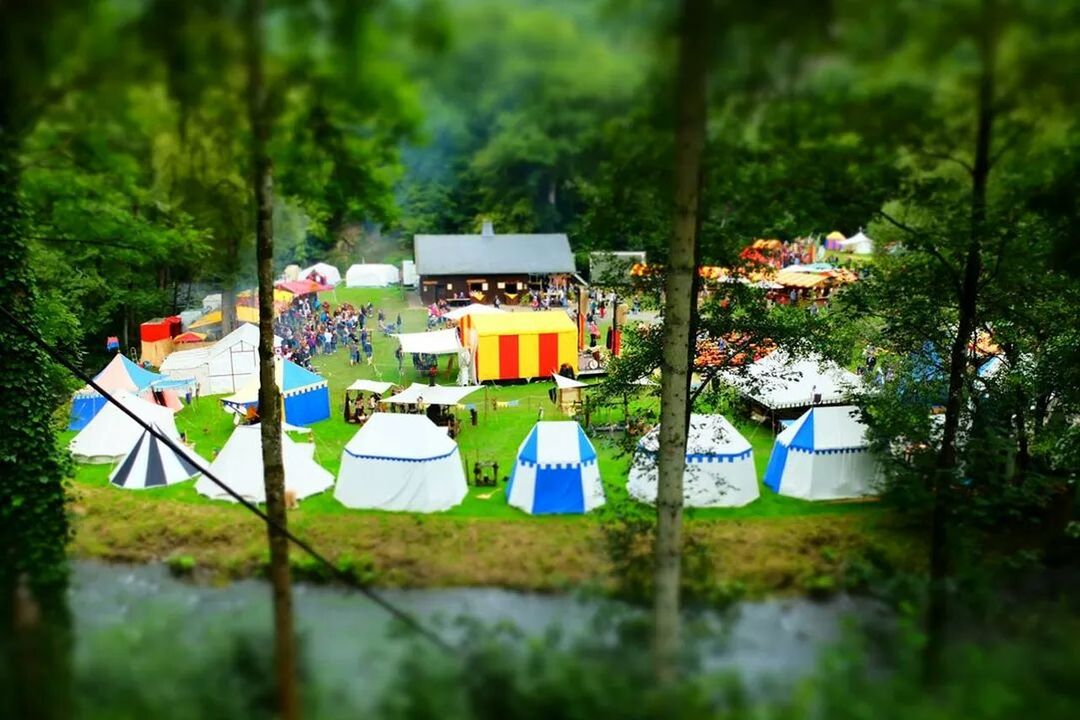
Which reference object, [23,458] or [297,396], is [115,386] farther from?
[23,458]

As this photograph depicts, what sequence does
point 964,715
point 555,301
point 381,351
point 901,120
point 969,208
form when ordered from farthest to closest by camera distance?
1. point 555,301
2. point 381,351
3. point 969,208
4. point 901,120
5. point 964,715

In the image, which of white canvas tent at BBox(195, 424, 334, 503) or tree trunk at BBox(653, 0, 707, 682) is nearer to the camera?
tree trunk at BBox(653, 0, 707, 682)

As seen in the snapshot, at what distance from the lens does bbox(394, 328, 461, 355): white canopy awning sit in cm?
2047

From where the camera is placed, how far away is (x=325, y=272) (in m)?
39.4

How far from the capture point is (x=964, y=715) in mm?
3609

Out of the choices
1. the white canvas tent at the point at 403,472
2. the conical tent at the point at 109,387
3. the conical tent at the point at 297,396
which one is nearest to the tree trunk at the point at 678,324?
the white canvas tent at the point at 403,472

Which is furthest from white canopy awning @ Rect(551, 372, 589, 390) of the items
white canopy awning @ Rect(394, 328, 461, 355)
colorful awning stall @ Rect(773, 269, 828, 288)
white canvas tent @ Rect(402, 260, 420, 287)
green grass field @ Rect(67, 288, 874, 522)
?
white canvas tent @ Rect(402, 260, 420, 287)

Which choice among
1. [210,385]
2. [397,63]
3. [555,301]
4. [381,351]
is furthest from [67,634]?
[555,301]

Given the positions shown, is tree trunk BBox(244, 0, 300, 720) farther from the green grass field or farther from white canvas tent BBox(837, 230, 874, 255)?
white canvas tent BBox(837, 230, 874, 255)

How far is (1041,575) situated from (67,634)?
985cm

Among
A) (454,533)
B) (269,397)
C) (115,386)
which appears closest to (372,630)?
(269,397)

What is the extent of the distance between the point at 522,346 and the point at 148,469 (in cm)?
971

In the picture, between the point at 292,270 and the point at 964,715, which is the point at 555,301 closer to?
the point at 292,270

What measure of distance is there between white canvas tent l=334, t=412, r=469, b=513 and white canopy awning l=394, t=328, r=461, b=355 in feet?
23.1
